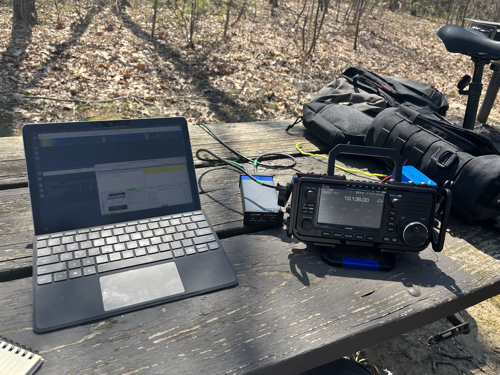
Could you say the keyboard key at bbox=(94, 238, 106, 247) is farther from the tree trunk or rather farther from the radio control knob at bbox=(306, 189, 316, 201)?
the tree trunk

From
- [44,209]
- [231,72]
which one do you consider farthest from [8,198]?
[231,72]

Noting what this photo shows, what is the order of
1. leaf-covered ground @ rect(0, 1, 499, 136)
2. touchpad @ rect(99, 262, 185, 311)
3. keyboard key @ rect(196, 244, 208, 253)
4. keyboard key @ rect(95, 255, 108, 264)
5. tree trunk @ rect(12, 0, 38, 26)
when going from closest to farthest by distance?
touchpad @ rect(99, 262, 185, 311), keyboard key @ rect(95, 255, 108, 264), keyboard key @ rect(196, 244, 208, 253), leaf-covered ground @ rect(0, 1, 499, 136), tree trunk @ rect(12, 0, 38, 26)

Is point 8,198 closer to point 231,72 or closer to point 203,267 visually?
point 203,267

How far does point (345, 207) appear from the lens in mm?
1255

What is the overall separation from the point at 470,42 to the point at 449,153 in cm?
74

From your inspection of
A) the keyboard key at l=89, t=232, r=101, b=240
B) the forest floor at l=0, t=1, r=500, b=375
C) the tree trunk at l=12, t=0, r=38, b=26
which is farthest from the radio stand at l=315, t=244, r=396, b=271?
the tree trunk at l=12, t=0, r=38, b=26

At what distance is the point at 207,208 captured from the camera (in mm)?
1549

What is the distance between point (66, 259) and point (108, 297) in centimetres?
21

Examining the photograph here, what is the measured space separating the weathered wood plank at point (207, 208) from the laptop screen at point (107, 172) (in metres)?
0.12

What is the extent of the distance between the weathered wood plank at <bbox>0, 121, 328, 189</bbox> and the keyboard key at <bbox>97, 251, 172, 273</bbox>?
2.81 ft

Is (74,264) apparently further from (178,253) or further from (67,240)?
(178,253)

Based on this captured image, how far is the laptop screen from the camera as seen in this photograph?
1.22 metres

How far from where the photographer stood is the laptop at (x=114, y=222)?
1.02 meters

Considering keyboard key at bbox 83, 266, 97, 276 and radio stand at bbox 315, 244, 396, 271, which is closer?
keyboard key at bbox 83, 266, 97, 276
